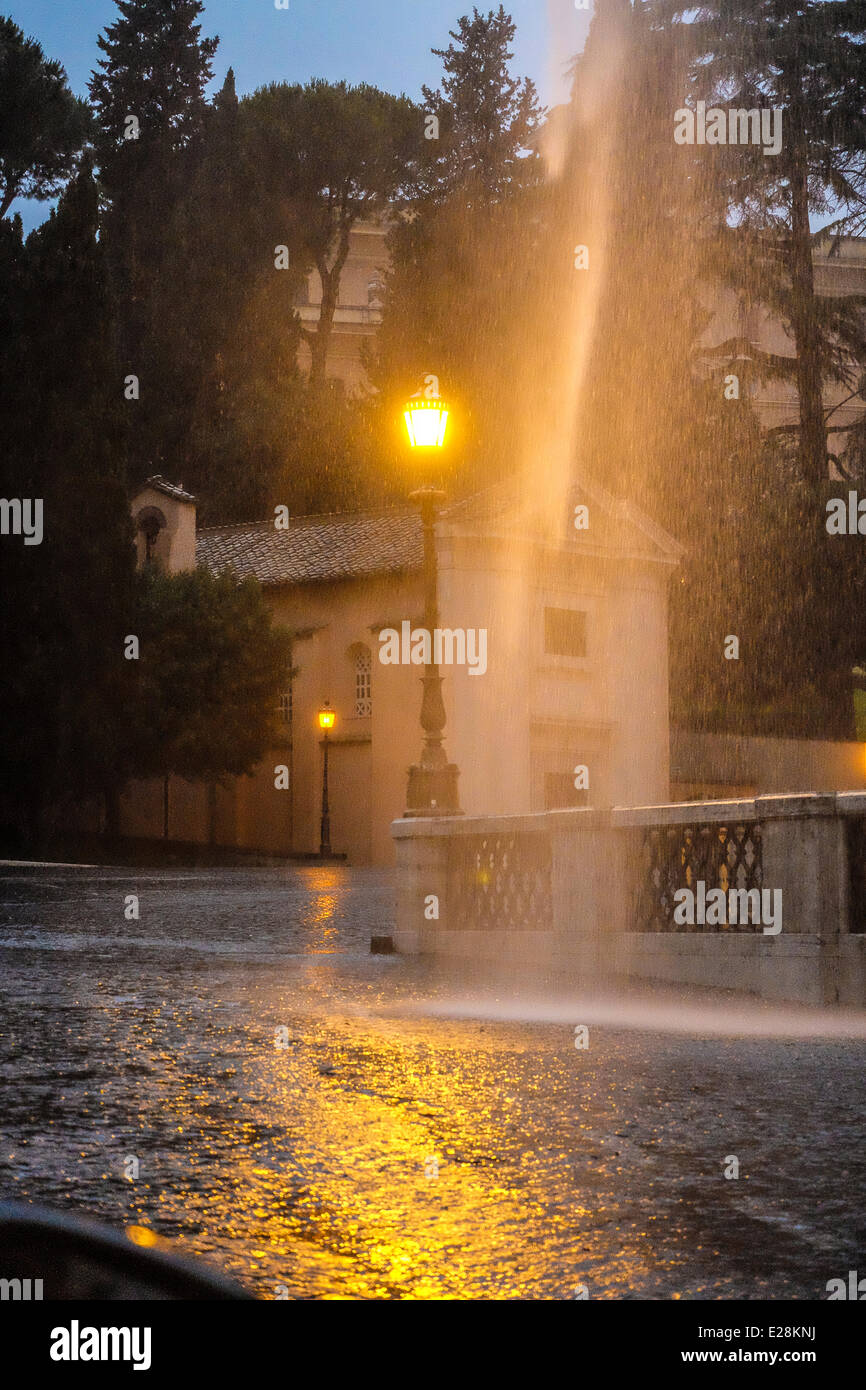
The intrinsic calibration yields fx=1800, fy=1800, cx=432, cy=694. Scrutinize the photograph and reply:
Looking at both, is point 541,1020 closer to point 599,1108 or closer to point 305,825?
point 599,1108

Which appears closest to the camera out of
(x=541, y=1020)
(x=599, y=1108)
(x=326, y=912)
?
(x=599, y=1108)

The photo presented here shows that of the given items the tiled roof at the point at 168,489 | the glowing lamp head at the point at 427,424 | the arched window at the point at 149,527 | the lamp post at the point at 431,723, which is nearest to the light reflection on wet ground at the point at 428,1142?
the lamp post at the point at 431,723

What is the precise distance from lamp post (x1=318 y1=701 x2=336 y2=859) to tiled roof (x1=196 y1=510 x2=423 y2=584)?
3.70m

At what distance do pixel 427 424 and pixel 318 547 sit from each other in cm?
3522

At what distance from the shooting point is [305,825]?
1877 inches

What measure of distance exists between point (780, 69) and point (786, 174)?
2.23 meters

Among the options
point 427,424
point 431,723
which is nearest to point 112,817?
point 431,723

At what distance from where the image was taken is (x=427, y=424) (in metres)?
15.4

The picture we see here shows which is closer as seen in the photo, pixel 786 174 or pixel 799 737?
pixel 786 174

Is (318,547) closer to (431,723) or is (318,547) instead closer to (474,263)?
(474,263)

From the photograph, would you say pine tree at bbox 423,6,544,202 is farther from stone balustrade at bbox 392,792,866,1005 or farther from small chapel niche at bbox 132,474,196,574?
stone balustrade at bbox 392,792,866,1005

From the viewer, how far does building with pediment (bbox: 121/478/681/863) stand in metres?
46.0

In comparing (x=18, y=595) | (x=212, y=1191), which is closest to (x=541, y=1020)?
(x=212, y=1191)

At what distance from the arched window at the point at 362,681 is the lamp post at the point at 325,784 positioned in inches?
31.5
